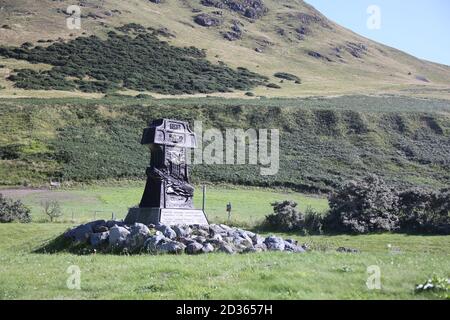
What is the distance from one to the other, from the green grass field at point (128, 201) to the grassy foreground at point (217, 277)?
1596cm

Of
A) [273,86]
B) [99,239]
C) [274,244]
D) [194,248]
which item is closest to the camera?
[194,248]

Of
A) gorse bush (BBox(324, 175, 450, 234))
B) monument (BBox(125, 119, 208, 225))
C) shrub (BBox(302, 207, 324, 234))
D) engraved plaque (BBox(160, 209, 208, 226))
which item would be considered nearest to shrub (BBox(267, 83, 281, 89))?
gorse bush (BBox(324, 175, 450, 234))

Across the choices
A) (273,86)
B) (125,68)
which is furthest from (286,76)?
(125,68)

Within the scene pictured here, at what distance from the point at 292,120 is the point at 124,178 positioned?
92.7ft

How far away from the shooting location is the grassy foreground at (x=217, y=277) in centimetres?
884

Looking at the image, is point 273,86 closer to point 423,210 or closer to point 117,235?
point 423,210

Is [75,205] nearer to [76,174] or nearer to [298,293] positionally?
[76,174]

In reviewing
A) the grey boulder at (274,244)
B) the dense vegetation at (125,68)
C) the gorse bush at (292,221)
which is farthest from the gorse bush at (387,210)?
the dense vegetation at (125,68)

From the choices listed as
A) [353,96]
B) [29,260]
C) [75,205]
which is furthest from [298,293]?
[353,96]

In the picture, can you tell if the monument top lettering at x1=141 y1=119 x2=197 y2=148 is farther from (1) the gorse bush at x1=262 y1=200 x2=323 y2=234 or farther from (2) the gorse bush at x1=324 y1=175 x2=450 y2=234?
(2) the gorse bush at x1=324 y1=175 x2=450 y2=234

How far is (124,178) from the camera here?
51.0m

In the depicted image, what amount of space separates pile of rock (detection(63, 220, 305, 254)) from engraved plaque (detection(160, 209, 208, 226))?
1.39m

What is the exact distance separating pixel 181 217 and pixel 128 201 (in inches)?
787

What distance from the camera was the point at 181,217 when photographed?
20453mm
